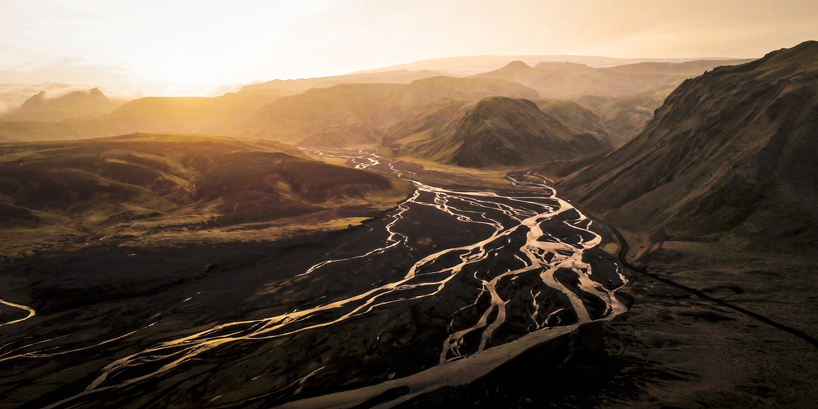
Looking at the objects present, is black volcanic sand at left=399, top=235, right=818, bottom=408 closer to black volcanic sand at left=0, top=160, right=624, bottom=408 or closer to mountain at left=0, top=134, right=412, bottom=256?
black volcanic sand at left=0, top=160, right=624, bottom=408

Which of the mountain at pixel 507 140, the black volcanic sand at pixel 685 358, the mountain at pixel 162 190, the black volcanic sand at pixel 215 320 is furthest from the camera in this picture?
the mountain at pixel 507 140

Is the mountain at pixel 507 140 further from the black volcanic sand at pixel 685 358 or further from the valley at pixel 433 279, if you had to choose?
the black volcanic sand at pixel 685 358

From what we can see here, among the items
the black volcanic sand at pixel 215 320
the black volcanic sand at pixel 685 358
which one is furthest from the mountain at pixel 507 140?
the black volcanic sand at pixel 685 358

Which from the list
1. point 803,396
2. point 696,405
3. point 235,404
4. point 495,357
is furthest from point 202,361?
point 803,396

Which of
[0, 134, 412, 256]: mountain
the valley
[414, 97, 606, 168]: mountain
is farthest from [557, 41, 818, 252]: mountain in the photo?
[414, 97, 606, 168]: mountain

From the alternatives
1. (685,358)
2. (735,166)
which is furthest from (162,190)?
(735,166)

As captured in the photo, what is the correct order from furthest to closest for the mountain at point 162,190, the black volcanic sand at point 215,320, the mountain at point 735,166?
the mountain at point 162,190, the mountain at point 735,166, the black volcanic sand at point 215,320

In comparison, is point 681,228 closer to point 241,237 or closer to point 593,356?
point 593,356

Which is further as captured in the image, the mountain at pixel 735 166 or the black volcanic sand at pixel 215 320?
the mountain at pixel 735 166

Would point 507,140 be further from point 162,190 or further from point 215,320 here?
point 215,320

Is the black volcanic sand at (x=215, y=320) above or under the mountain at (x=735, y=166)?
under
